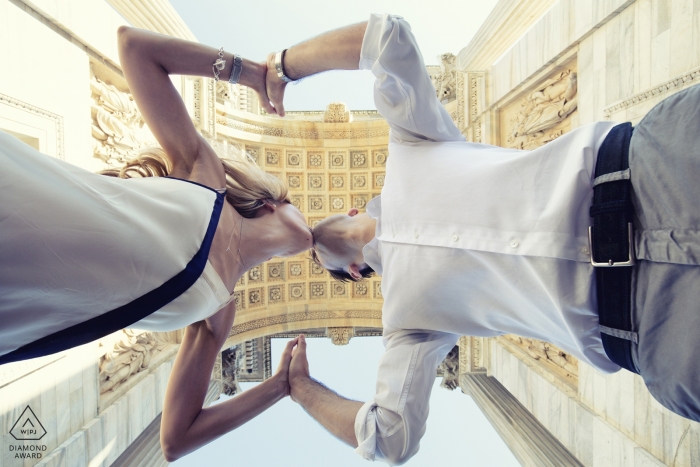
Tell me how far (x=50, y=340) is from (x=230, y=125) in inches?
278

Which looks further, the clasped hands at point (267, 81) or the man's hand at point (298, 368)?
the man's hand at point (298, 368)

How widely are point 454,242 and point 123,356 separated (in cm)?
482

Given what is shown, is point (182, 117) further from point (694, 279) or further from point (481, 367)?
point (481, 367)

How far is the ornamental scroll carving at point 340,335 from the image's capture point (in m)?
8.83

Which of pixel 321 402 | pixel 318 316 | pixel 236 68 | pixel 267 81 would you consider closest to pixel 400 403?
pixel 321 402

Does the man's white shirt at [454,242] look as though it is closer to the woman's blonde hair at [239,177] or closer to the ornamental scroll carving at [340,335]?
the woman's blonde hair at [239,177]

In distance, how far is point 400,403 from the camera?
6.16ft

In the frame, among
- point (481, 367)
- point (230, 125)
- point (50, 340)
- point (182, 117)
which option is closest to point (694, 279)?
point (50, 340)

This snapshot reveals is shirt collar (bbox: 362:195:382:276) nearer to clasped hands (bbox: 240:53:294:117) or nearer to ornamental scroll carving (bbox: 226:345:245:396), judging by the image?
clasped hands (bbox: 240:53:294:117)

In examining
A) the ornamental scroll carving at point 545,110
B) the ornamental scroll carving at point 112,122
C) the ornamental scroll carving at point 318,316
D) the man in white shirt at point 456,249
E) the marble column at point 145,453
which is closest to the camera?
the man in white shirt at point 456,249

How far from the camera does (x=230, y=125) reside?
7.73m

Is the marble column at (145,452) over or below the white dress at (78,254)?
below

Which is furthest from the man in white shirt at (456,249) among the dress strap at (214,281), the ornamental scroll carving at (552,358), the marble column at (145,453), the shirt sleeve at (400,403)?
the marble column at (145,453)

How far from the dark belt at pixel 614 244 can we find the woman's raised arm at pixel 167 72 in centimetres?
181
